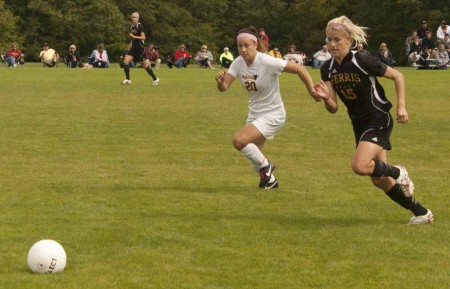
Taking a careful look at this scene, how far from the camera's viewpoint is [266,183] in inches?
444

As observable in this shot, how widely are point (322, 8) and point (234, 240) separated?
276 ft

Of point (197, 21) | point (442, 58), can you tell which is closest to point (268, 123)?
point (442, 58)

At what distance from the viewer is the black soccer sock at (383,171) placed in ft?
29.2

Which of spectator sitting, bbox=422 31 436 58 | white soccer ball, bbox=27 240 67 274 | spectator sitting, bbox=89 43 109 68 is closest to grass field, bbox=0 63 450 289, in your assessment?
white soccer ball, bbox=27 240 67 274

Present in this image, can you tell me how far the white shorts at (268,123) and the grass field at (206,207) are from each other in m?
0.63

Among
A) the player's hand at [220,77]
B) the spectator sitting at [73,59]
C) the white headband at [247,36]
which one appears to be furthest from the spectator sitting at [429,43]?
the player's hand at [220,77]

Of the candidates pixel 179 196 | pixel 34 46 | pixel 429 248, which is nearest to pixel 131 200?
pixel 179 196

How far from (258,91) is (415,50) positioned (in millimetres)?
36390

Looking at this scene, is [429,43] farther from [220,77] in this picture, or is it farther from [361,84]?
[361,84]

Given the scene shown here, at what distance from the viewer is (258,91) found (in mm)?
11570

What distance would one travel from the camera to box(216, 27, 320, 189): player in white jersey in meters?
11.2

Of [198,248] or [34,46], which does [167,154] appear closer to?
[198,248]

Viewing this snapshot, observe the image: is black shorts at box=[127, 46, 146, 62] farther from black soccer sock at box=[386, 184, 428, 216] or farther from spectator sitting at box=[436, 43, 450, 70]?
black soccer sock at box=[386, 184, 428, 216]

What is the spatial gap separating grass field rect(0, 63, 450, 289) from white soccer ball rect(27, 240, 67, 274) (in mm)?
57
